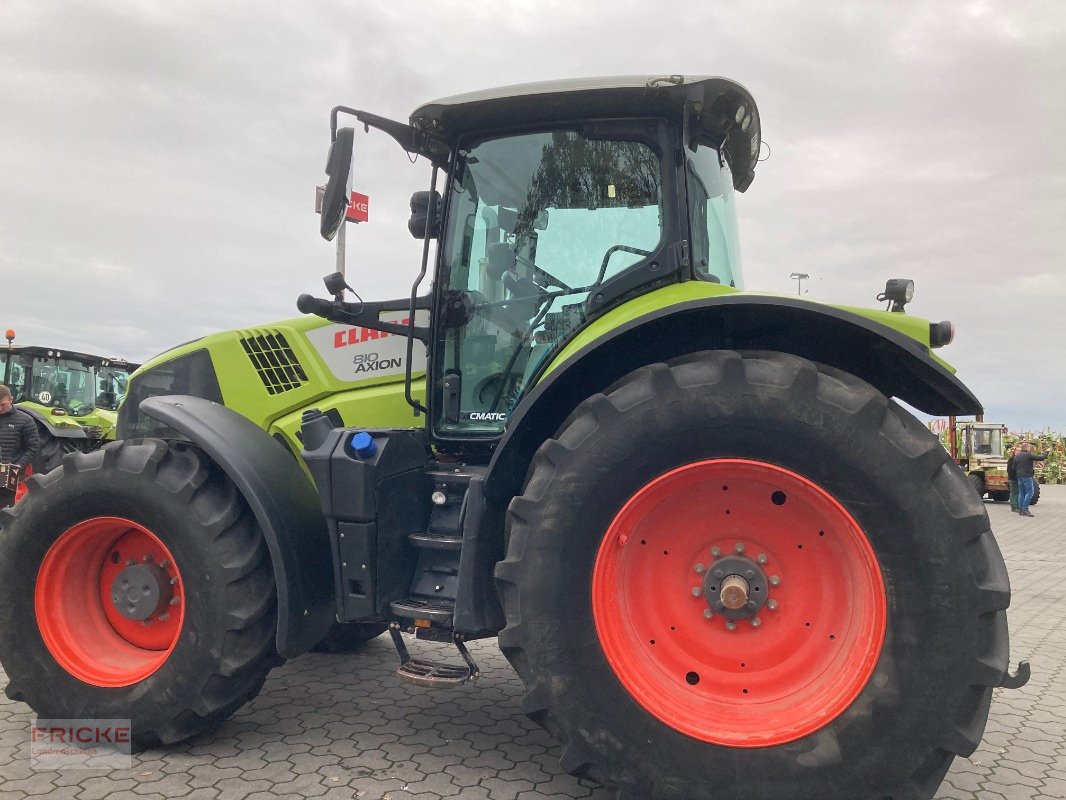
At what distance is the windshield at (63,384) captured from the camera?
1408 cm

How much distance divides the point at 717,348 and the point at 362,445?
4.76 feet

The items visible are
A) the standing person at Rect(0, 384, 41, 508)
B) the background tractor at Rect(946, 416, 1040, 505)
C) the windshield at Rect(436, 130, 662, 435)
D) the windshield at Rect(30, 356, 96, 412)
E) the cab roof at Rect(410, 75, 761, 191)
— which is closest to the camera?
the cab roof at Rect(410, 75, 761, 191)

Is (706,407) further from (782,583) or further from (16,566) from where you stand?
(16,566)

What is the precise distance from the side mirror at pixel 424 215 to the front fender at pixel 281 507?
1158 millimetres

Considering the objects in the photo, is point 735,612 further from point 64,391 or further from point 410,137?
point 64,391

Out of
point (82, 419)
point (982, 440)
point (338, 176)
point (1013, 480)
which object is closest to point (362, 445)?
point (338, 176)

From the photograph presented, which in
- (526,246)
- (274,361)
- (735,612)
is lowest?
(735,612)

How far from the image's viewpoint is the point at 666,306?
108 inches

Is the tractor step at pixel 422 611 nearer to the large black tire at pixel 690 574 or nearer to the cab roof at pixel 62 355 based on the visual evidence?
the large black tire at pixel 690 574

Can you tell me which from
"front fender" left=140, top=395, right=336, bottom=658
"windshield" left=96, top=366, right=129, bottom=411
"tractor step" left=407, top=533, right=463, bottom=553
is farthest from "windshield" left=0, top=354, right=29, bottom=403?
"tractor step" left=407, top=533, right=463, bottom=553

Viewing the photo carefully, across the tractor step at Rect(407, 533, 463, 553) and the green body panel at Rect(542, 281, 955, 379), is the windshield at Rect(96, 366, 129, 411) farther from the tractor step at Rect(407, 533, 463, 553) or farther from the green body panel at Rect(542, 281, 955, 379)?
the green body panel at Rect(542, 281, 955, 379)

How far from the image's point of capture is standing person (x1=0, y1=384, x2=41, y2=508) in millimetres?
7801

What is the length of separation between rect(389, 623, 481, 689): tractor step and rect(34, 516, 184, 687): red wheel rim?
0.98 meters

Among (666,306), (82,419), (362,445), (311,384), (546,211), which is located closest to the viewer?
(666,306)
